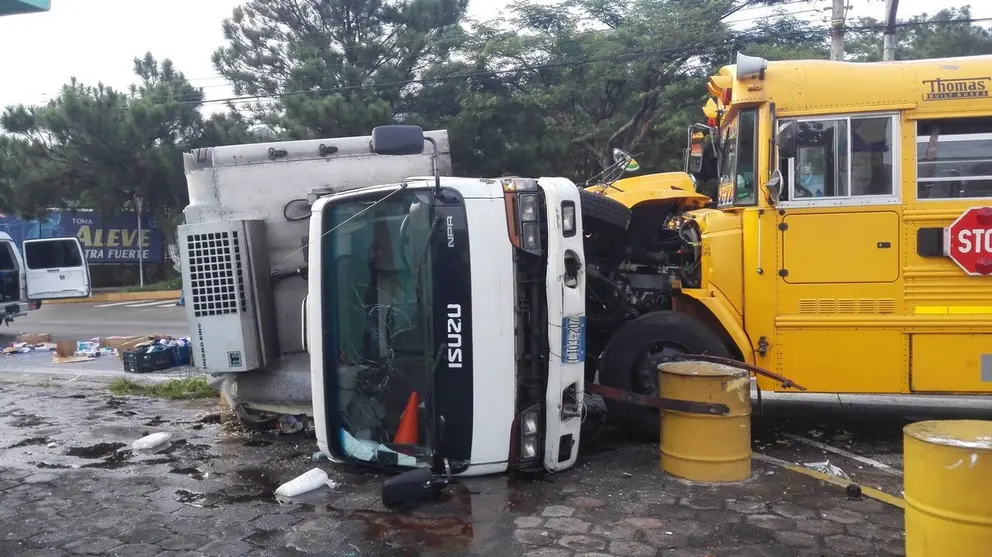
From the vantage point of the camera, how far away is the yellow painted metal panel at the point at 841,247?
5.89m

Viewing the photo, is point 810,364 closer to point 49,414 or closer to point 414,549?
point 414,549

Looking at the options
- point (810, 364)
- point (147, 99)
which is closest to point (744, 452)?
point (810, 364)

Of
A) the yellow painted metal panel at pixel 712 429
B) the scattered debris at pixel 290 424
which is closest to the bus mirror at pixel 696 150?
the yellow painted metal panel at pixel 712 429

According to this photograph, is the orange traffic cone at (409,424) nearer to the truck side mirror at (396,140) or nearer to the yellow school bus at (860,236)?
the yellow school bus at (860,236)

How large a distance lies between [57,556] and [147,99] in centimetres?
2554

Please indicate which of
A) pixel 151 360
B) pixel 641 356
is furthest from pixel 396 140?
pixel 151 360

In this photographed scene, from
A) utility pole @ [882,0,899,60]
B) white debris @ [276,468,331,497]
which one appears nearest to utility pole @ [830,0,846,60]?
utility pole @ [882,0,899,60]

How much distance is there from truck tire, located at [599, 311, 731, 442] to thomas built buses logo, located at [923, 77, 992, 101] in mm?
2314

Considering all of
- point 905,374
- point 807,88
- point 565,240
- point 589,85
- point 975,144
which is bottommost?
point 905,374

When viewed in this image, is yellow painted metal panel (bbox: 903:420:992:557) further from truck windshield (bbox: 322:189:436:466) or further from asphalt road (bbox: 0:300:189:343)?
asphalt road (bbox: 0:300:189:343)

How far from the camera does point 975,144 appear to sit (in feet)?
19.1

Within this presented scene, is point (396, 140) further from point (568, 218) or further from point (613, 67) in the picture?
point (613, 67)

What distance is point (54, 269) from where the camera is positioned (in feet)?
50.6

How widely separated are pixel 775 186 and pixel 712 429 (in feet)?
6.06
